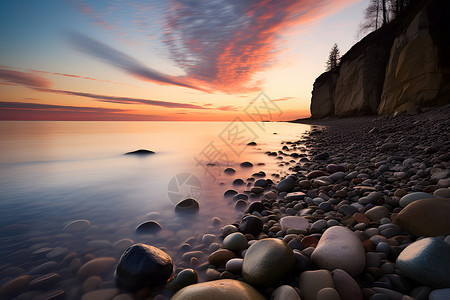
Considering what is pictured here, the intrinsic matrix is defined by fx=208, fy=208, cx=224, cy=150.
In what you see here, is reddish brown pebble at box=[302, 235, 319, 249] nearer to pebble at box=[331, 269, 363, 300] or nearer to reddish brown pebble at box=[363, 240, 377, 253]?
reddish brown pebble at box=[363, 240, 377, 253]

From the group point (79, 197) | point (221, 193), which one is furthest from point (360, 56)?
point (79, 197)

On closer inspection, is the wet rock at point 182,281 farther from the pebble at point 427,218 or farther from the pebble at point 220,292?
the pebble at point 427,218

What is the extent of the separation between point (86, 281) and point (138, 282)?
559mm

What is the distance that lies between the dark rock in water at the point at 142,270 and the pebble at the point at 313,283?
1132 millimetres

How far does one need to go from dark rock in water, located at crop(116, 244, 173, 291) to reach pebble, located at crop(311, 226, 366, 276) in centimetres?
128

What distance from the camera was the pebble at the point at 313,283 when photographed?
4.52 feet

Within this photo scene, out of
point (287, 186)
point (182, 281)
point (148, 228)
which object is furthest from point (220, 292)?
point (287, 186)

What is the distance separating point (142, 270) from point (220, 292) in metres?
0.80

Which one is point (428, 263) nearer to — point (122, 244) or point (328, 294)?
point (328, 294)

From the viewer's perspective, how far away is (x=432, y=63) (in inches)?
435

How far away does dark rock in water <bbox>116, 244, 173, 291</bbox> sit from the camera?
5.77 feet

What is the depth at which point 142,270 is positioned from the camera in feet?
5.79

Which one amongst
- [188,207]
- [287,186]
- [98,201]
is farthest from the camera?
[98,201]

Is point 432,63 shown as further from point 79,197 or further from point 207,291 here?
point 79,197
